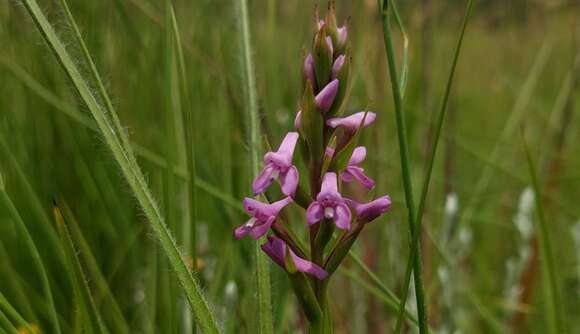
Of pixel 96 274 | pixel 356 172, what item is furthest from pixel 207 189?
pixel 356 172

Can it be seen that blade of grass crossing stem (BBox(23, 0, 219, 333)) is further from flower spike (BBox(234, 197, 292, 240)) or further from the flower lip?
the flower lip

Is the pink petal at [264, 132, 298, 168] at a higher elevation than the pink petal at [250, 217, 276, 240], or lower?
higher

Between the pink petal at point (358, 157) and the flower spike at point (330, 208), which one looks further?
the pink petal at point (358, 157)

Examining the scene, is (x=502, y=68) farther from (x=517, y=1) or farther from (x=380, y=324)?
(x=380, y=324)

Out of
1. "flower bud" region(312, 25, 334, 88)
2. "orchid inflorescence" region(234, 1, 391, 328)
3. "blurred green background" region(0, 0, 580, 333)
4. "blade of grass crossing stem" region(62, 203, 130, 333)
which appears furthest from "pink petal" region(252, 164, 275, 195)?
"blurred green background" region(0, 0, 580, 333)

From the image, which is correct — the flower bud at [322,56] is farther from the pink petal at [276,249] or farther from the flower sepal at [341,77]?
the pink petal at [276,249]

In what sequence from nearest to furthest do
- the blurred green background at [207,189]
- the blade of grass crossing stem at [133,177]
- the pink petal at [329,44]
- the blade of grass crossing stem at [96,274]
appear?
the blade of grass crossing stem at [133,177] → the pink petal at [329,44] → the blade of grass crossing stem at [96,274] → the blurred green background at [207,189]

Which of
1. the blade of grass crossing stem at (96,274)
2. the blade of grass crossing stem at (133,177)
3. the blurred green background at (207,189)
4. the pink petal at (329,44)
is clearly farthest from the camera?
the blurred green background at (207,189)

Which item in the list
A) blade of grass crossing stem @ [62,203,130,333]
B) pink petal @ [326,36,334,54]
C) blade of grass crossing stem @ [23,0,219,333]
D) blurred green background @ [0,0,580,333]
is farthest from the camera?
blurred green background @ [0,0,580,333]

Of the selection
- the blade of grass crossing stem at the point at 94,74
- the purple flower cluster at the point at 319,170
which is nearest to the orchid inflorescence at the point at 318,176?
the purple flower cluster at the point at 319,170
